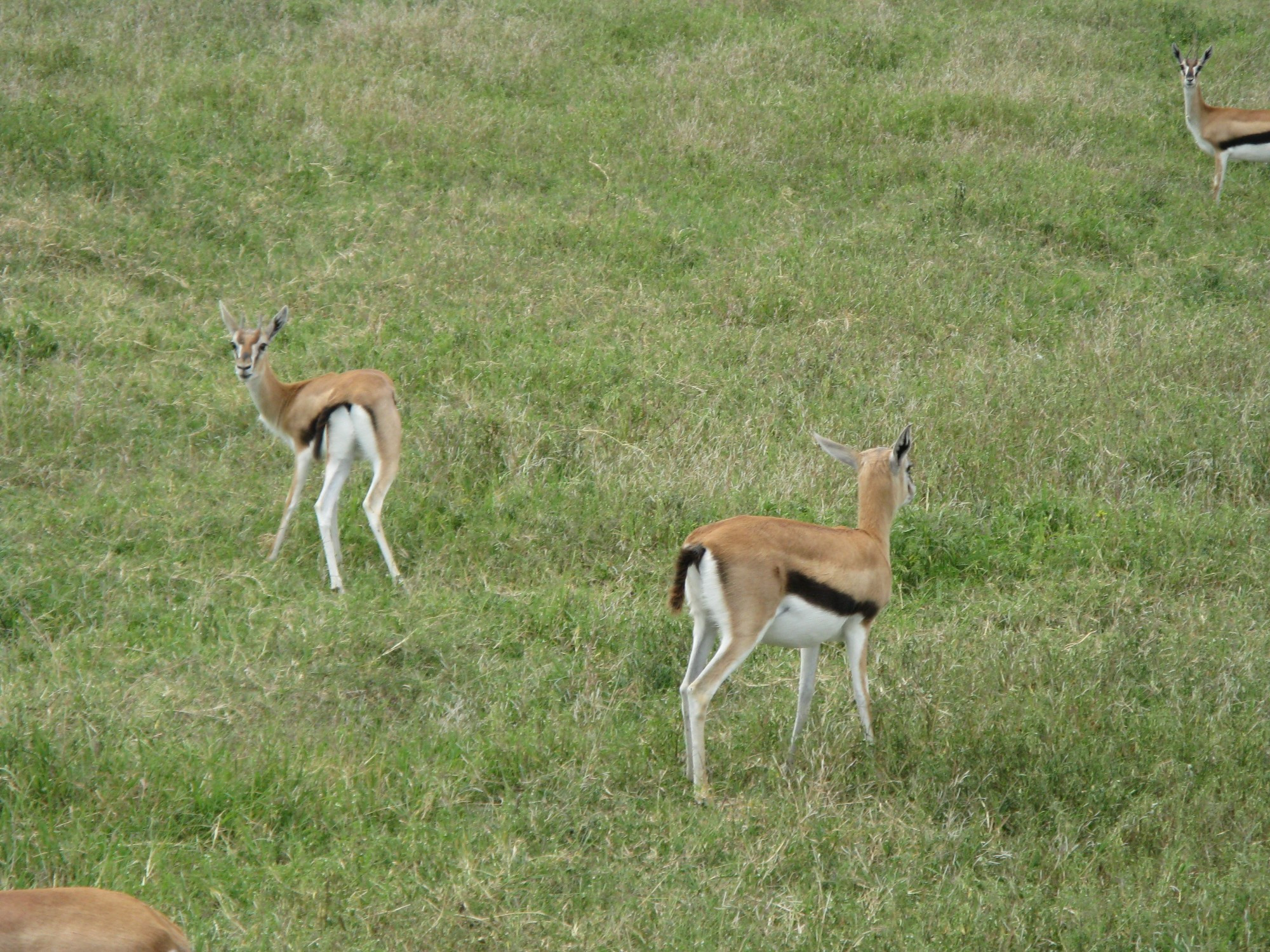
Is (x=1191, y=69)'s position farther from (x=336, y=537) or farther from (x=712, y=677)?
(x=712, y=677)

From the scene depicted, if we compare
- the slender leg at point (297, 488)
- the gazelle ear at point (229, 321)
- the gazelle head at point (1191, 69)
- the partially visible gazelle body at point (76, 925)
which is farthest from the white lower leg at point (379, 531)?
the gazelle head at point (1191, 69)

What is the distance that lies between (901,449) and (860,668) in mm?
957

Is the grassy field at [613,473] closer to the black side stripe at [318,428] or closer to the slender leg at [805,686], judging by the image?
the slender leg at [805,686]

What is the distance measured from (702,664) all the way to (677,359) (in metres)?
3.50

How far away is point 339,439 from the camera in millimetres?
6262

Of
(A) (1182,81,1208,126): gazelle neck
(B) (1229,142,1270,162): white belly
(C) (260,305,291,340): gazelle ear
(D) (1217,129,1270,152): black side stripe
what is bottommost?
(C) (260,305,291,340): gazelle ear

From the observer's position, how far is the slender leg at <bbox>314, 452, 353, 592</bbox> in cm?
589

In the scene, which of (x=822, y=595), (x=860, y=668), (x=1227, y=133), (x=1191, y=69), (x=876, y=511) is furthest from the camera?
(x=1191, y=69)

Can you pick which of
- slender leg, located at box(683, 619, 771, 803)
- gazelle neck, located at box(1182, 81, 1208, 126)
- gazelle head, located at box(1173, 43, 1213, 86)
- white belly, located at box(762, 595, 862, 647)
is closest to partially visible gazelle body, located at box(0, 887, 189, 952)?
slender leg, located at box(683, 619, 771, 803)

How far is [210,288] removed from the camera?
28.8ft

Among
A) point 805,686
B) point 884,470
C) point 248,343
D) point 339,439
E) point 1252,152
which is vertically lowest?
point 805,686

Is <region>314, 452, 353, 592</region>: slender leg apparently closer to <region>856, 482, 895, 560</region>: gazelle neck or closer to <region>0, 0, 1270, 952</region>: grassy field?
<region>0, 0, 1270, 952</region>: grassy field

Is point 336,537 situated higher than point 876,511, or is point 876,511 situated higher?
point 876,511

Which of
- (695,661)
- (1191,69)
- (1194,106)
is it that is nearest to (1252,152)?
(1194,106)
